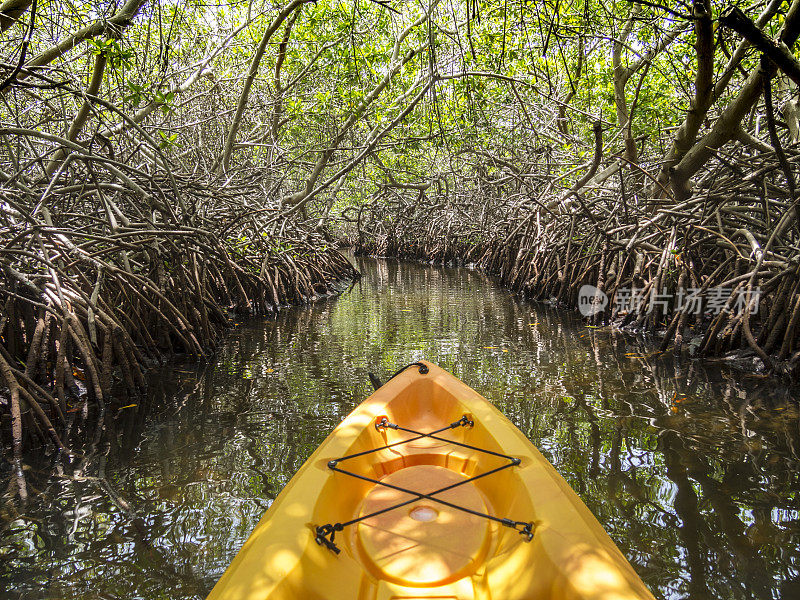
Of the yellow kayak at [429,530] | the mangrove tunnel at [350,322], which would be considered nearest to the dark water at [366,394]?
the mangrove tunnel at [350,322]

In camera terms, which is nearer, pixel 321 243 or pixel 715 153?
pixel 715 153

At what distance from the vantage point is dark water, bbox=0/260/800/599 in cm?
213

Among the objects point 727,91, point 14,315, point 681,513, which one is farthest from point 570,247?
point 14,315

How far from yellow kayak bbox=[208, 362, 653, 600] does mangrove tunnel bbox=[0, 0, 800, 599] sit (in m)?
0.54

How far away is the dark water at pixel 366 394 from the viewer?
7.00 ft

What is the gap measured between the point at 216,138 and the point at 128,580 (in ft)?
32.8

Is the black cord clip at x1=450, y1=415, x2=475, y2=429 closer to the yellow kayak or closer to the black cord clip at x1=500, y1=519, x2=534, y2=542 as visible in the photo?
the yellow kayak

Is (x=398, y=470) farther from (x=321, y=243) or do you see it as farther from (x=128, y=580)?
(x=321, y=243)

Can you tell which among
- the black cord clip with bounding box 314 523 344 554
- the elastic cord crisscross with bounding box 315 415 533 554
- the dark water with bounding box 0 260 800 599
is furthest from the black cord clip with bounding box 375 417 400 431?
the black cord clip with bounding box 314 523 344 554

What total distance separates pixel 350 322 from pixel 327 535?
561cm

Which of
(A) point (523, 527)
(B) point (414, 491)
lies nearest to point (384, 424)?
(B) point (414, 491)

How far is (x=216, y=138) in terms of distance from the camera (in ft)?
35.3

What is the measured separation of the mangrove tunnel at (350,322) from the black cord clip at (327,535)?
58cm

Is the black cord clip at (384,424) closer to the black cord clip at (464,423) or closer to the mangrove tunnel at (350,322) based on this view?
the black cord clip at (464,423)
